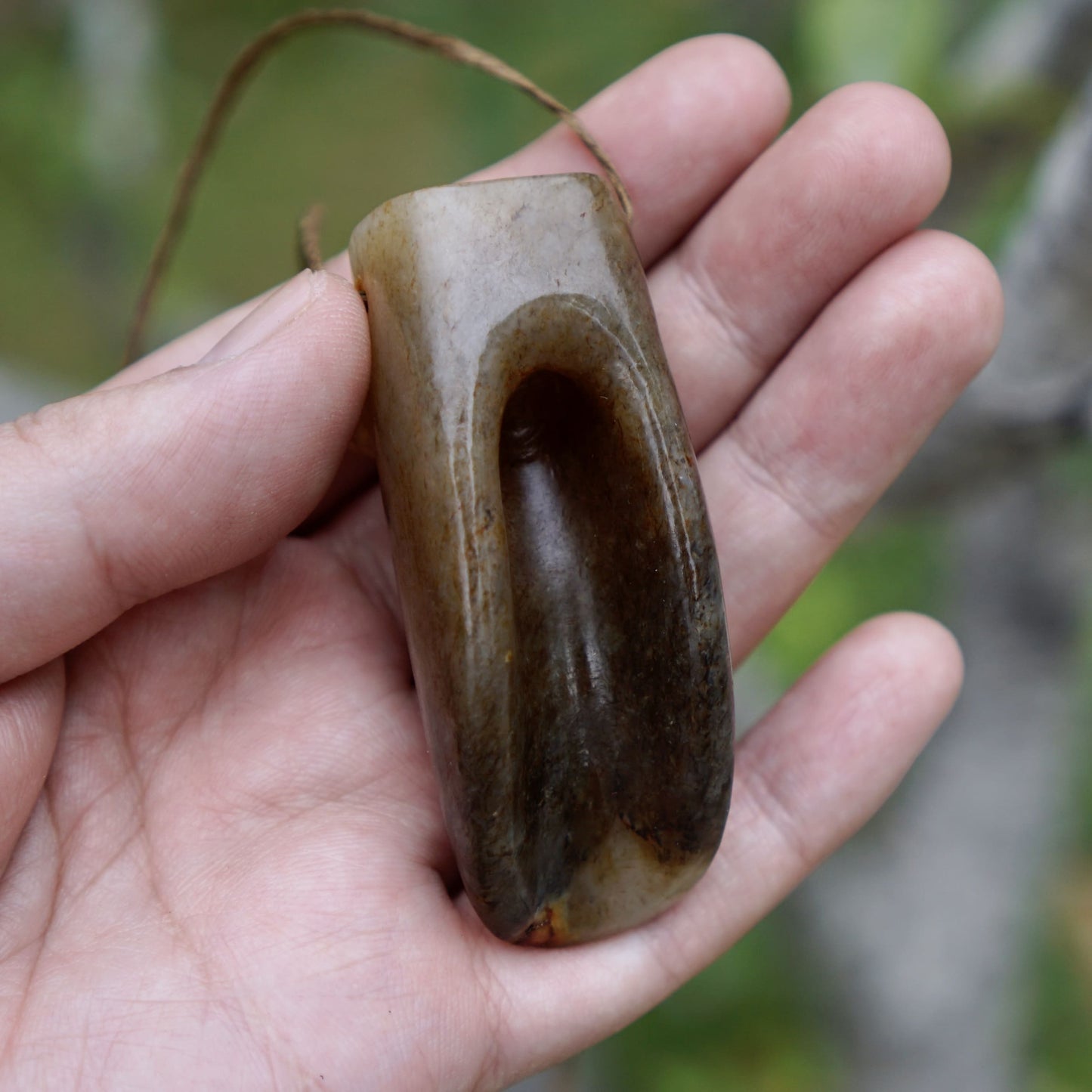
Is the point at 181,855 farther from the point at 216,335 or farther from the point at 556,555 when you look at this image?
the point at 216,335

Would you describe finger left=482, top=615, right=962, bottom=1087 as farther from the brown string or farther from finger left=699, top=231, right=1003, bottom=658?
the brown string

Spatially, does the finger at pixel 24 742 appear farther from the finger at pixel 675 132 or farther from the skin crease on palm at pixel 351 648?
the finger at pixel 675 132

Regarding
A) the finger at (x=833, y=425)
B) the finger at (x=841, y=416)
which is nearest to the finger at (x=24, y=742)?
the finger at (x=833, y=425)

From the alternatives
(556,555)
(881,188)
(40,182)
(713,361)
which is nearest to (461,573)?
(556,555)

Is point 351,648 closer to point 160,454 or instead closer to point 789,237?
point 160,454

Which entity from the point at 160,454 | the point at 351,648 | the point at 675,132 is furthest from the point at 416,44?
the point at 351,648

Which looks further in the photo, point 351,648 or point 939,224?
point 939,224
